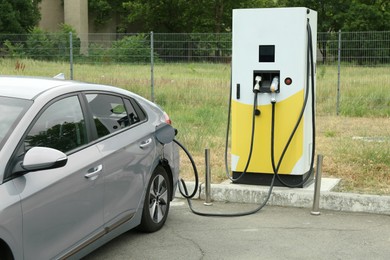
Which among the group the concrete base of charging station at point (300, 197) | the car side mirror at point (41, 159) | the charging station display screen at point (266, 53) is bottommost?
the concrete base of charging station at point (300, 197)

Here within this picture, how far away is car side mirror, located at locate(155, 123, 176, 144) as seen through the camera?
227 inches

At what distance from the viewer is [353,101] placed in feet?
50.7

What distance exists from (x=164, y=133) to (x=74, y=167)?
5.42ft

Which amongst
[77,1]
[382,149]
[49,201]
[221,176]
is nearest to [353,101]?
[382,149]

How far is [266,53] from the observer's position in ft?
23.1

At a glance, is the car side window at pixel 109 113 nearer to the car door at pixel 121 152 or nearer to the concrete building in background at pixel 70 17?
the car door at pixel 121 152

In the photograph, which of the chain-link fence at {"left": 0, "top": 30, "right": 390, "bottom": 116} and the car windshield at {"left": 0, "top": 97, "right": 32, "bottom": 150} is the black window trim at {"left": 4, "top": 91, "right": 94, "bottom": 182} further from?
the chain-link fence at {"left": 0, "top": 30, "right": 390, "bottom": 116}

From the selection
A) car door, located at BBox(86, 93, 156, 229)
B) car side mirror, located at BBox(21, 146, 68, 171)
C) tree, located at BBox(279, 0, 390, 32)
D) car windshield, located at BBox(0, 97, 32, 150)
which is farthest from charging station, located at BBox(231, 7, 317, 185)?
tree, located at BBox(279, 0, 390, 32)

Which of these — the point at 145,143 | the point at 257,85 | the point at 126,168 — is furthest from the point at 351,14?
the point at 126,168

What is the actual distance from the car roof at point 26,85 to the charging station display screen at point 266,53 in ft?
9.10

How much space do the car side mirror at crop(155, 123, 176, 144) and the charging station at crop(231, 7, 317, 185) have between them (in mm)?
1494

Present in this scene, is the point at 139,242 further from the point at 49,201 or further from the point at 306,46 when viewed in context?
the point at 306,46

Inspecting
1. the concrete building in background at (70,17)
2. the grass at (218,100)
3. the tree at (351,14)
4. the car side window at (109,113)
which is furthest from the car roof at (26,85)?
the tree at (351,14)

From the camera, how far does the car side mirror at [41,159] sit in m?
3.75
